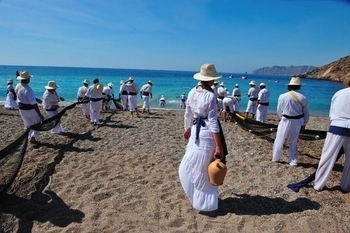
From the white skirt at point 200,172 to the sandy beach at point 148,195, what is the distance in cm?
18

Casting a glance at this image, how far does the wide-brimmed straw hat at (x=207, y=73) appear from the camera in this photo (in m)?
4.22

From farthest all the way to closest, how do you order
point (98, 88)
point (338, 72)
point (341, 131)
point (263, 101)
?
point (338, 72)
point (263, 101)
point (98, 88)
point (341, 131)

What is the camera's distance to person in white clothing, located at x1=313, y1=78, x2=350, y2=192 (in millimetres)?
4797

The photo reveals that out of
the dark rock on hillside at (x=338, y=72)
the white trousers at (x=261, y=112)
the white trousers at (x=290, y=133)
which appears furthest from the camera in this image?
the dark rock on hillside at (x=338, y=72)

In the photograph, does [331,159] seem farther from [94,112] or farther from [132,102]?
[132,102]

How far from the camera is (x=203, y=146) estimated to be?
164 inches

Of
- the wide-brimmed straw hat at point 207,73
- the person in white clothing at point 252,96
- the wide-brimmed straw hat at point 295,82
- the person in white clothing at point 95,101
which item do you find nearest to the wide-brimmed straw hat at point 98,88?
the person in white clothing at point 95,101

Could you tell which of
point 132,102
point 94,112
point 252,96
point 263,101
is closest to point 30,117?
point 94,112

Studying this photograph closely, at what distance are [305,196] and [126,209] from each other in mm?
2710

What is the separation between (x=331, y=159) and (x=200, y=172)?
7.20 feet

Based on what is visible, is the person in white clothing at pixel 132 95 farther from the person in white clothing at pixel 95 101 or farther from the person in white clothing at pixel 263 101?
the person in white clothing at pixel 263 101

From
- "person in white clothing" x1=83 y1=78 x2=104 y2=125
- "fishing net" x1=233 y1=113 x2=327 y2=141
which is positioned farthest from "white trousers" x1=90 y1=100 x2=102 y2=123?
"fishing net" x1=233 y1=113 x2=327 y2=141

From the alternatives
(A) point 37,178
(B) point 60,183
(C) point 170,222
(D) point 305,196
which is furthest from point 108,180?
(D) point 305,196

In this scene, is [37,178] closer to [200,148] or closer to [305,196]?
[200,148]
